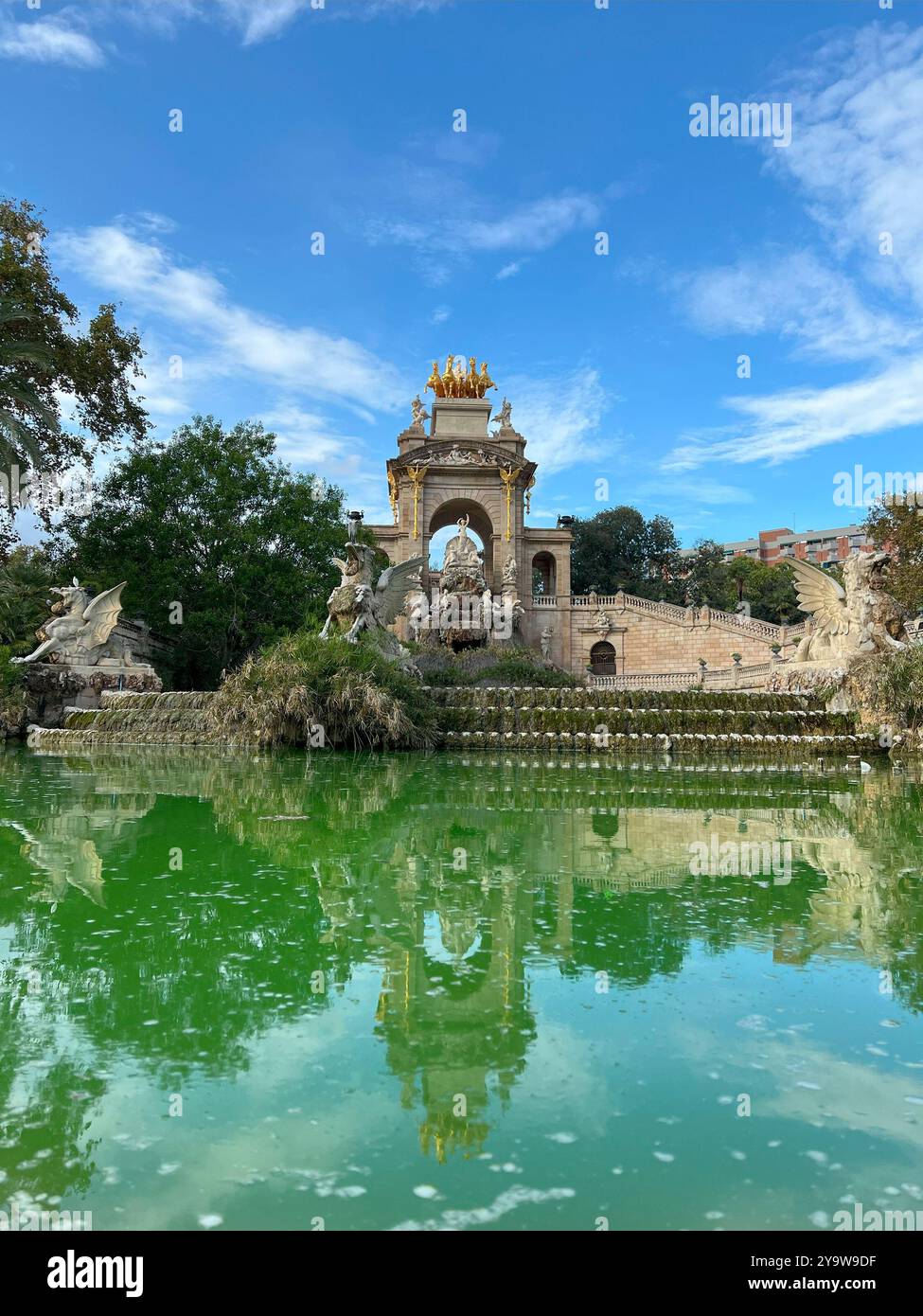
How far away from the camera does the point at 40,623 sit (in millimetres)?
19641

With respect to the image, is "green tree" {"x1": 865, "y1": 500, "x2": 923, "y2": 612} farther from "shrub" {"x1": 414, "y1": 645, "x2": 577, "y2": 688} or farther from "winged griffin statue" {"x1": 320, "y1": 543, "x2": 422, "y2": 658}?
"winged griffin statue" {"x1": 320, "y1": 543, "x2": 422, "y2": 658}

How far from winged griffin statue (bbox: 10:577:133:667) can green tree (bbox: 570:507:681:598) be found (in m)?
32.0

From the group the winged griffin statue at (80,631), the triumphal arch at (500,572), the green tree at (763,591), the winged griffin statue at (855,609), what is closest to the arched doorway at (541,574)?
the triumphal arch at (500,572)

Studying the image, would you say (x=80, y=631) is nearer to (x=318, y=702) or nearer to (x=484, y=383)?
(x=318, y=702)

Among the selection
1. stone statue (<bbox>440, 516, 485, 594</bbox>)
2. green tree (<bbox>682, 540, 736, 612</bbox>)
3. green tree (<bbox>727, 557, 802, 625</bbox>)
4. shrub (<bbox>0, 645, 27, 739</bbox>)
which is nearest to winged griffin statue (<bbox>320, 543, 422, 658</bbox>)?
shrub (<bbox>0, 645, 27, 739</bbox>)

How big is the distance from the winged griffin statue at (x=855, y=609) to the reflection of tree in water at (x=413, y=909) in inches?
341

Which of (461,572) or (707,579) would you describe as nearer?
(461,572)

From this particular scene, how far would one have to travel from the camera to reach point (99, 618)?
18.4 metres

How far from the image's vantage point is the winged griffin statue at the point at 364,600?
16.7 meters

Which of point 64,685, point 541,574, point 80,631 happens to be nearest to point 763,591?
point 541,574

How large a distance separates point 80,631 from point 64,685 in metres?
1.26

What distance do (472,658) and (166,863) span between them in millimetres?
22662

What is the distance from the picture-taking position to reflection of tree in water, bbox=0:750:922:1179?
292 cm
